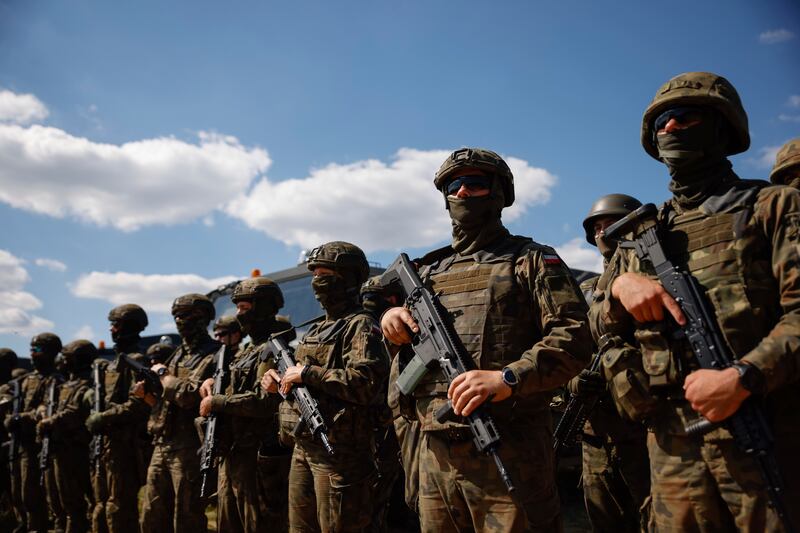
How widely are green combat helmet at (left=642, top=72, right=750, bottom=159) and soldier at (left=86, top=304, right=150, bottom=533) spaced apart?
620 centimetres

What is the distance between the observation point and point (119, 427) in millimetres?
7020

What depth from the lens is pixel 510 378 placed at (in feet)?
8.86

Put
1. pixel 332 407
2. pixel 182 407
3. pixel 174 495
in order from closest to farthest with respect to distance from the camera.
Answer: pixel 332 407, pixel 174 495, pixel 182 407

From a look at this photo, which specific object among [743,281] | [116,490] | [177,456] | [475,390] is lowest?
[475,390]

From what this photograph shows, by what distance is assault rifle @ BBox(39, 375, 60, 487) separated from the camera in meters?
8.07

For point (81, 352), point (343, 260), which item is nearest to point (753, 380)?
point (343, 260)

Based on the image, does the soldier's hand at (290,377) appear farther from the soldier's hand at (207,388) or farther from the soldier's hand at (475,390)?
the soldier's hand at (475,390)

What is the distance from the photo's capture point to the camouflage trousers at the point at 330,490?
428 centimetres

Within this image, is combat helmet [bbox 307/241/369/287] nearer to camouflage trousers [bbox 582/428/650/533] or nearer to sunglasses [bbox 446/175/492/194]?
sunglasses [bbox 446/175/492/194]

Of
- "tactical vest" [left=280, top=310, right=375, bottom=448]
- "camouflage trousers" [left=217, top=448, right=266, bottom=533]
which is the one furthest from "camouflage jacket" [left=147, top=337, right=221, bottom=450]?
"tactical vest" [left=280, top=310, right=375, bottom=448]

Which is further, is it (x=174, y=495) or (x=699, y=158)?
(x=174, y=495)

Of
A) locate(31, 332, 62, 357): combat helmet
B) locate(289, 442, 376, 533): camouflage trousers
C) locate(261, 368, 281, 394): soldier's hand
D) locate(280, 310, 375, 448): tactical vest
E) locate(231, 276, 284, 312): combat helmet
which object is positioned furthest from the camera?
locate(31, 332, 62, 357): combat helmet

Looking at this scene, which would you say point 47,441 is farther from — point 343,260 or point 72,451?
point 343,260

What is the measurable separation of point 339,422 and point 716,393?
289cm
